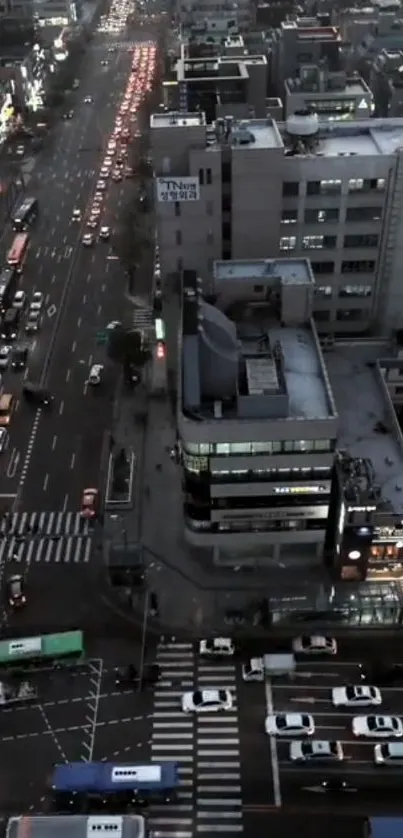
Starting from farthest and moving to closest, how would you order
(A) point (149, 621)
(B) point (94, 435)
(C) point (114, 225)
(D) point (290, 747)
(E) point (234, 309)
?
(C) point (114, 225)
(B) point (94, 435)
(E) point (234, 309)
(A) point (149, 621)
(D) point (290, 747)

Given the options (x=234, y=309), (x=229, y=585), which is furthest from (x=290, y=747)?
(x=234, y=309)

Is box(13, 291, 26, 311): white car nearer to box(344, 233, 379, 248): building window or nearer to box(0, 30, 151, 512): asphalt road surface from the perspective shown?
box(0, 30, 151, 512): asphalt road surface

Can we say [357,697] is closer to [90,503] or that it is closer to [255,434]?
[255,434]

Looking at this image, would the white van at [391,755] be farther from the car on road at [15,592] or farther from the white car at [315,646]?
the car on road at [15,592]

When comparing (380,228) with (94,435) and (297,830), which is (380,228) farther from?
(297,830)

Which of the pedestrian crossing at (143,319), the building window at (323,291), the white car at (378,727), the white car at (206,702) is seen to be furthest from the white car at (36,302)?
the white car at (378,727)

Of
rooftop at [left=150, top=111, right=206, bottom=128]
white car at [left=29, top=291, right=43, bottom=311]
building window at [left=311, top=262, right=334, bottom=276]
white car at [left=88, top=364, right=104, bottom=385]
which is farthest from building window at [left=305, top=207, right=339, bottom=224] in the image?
white car at [left=29, top=291, right=43, bottom=311]

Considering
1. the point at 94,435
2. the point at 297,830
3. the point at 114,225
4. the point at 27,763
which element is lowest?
the point at 297,830
